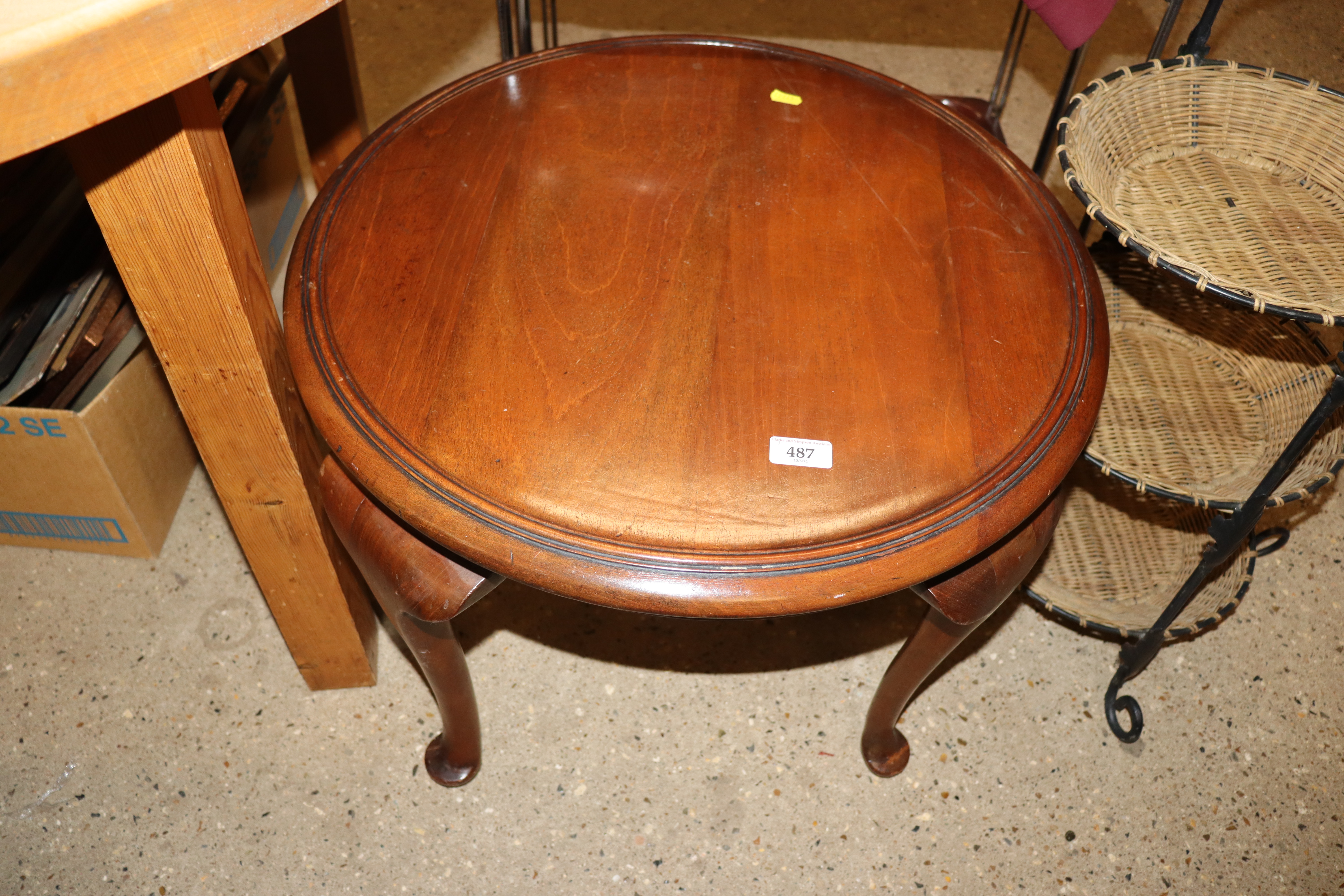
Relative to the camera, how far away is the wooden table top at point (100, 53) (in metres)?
0.58

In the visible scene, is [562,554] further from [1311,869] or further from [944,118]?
[1311,869]

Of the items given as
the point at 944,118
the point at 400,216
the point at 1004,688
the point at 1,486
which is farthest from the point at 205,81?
the point at 1004,688

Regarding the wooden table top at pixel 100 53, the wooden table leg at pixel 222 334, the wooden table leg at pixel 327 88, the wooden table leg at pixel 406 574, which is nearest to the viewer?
the wooden table top at pixel 100 53

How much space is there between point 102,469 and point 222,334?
24.9 inches

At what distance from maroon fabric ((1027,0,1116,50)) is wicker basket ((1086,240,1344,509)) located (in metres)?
0.35

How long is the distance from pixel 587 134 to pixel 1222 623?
1.27 meters

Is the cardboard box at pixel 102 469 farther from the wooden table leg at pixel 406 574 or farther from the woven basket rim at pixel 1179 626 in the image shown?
the woven basket rim at pixel 1179 626

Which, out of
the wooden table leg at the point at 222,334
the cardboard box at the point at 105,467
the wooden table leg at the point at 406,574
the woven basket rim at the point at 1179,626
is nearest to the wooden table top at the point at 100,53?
the wooden table leg at the point at 222,334

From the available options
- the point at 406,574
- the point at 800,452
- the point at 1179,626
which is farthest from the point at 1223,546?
the point at 406,574

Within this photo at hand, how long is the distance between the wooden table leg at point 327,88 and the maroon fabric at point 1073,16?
1087 mm

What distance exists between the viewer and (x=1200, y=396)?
1.41 m

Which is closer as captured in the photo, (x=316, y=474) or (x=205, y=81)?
(x=205, y=81)

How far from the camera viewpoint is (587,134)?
3.88 feet

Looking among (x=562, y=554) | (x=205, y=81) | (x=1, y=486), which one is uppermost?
(x=205, y=81)
